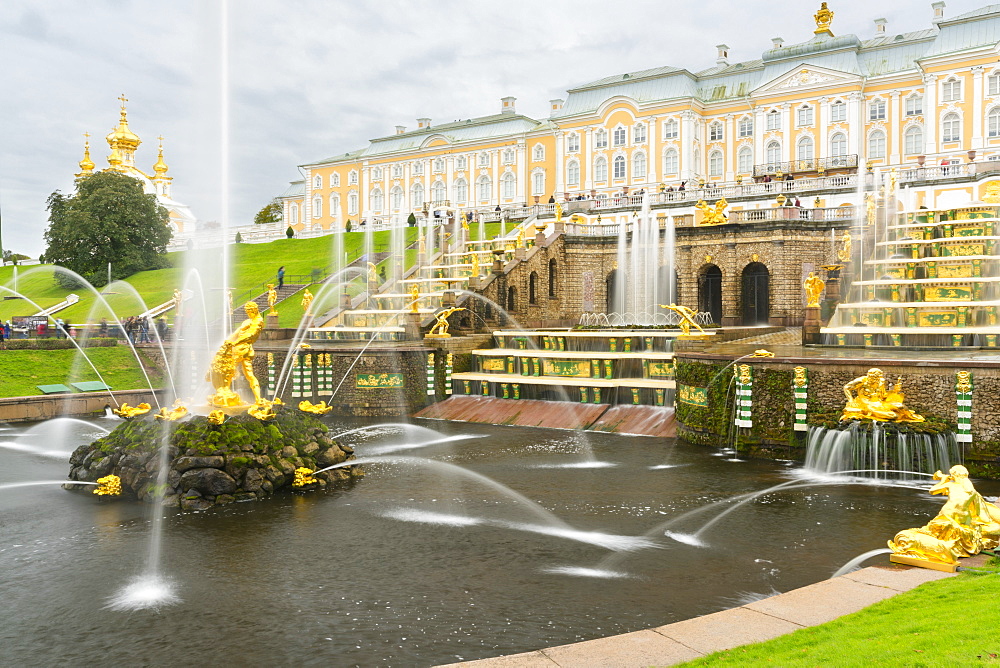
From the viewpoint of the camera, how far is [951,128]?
57.8 m

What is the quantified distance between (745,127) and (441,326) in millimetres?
47505

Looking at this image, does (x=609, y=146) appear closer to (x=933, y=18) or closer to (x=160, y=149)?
(x=933, y=18)

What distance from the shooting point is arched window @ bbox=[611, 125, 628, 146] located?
7131 cm

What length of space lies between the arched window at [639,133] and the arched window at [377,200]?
111 ft

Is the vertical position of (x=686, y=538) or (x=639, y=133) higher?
(x=639, y=133)

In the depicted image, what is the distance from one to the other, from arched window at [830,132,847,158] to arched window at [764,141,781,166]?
4.26 m

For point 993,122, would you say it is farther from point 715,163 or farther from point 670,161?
point 670,161

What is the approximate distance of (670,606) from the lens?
29.6ft

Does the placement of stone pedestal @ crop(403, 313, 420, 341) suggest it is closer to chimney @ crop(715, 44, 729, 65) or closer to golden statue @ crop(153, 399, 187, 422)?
golden statue @ crop(153, 399, 187, 422)

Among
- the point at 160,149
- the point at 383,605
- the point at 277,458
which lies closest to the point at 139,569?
the point at 383,605

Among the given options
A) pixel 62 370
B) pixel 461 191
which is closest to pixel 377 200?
pixel 461 191

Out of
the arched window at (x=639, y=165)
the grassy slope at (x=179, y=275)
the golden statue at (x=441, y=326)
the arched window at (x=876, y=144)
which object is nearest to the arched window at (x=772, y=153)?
the arched window at (x=876, y=144)

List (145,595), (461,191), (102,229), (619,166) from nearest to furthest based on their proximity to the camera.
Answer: (145,595) → (102,229) → (619,166) → (461,191)

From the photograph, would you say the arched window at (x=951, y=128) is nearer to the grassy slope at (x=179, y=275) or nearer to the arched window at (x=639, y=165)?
the arched window at (x=639, y=165)
